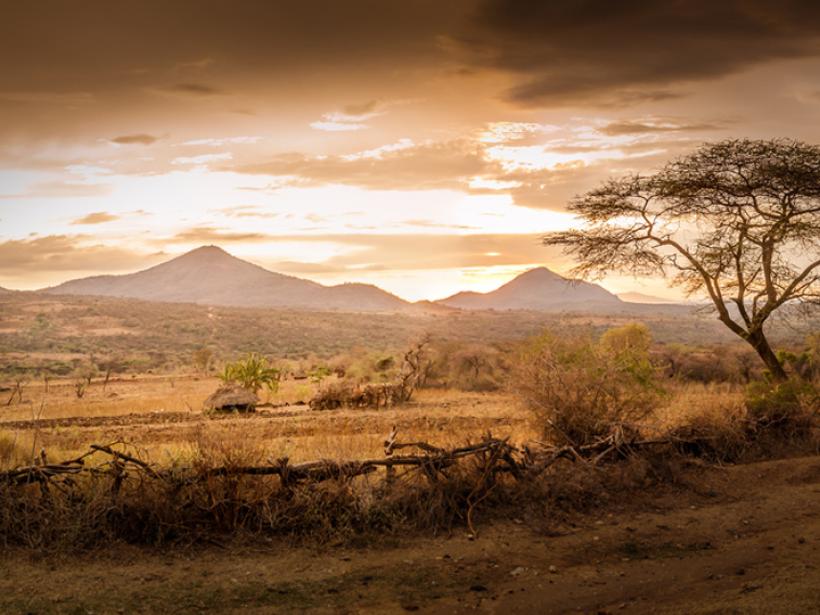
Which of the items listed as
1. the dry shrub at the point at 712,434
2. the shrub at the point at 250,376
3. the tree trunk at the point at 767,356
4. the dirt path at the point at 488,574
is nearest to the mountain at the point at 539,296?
the shrub at the point at 250,376

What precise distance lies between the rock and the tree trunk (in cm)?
1243

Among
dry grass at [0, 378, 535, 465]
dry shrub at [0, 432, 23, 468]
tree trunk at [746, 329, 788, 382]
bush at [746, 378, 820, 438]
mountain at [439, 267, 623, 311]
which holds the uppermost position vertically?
mountain at [439, 267, 623, 311]

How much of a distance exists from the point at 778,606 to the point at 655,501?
3.20m

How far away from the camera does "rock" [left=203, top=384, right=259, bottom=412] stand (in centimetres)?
1912

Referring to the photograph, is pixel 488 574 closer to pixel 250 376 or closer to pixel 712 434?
pixel 712 434

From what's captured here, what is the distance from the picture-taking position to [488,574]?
6.64m

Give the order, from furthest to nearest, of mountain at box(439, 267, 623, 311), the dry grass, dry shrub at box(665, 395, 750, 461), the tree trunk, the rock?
mountain at box(439, 267, 623, 311) → the rock → the tree trunk → the dry grass → dry shrub at box(665, 395, 750, 461)

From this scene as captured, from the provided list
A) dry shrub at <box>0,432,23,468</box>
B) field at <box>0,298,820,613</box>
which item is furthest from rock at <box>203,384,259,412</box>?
dry shrub at <box>0,432,23,468</box>

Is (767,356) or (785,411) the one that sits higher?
(767,356)

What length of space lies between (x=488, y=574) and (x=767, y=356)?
462 inches

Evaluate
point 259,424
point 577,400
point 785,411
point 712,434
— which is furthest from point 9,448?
point 785,411

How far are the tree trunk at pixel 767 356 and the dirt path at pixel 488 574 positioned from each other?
819cm

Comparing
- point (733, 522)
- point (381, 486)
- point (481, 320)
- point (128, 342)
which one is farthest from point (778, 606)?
point (481, 320)

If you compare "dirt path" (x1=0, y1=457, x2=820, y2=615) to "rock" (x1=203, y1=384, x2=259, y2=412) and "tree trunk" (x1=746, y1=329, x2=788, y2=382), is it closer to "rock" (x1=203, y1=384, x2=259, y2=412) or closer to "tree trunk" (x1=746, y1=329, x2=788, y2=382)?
"tree trunk" (x1=746, y1=329, x2=788, y2=382)
